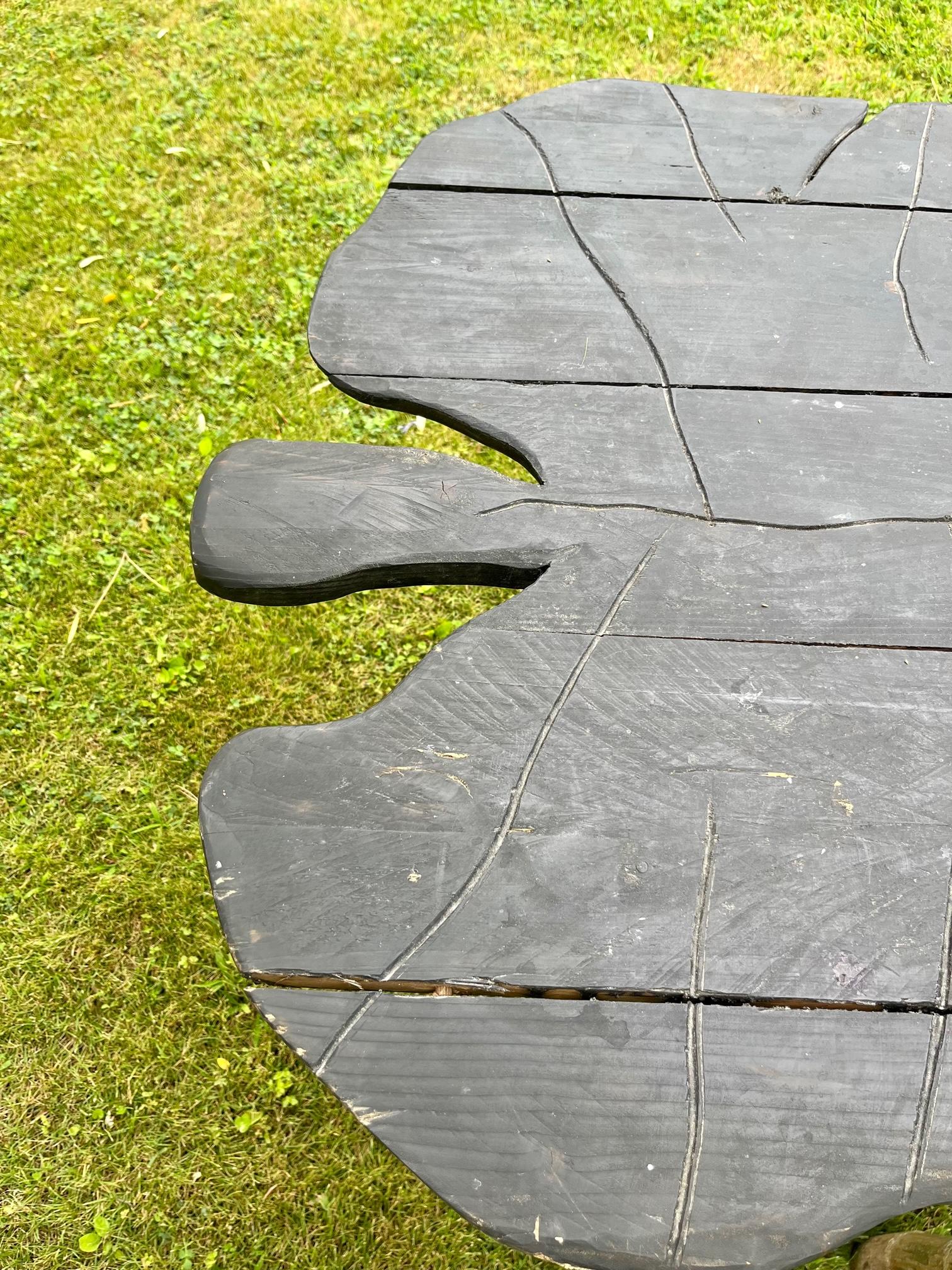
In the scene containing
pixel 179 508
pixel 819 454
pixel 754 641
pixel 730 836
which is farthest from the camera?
pixel 179 508

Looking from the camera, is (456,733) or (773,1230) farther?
(456,733)

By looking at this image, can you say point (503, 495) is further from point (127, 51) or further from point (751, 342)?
point (127, 51)

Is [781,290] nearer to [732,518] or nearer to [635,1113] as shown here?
[732,518]

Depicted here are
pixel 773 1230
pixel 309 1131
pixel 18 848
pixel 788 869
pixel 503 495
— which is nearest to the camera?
pixel 773 1230

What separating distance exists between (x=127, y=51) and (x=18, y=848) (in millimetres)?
3070

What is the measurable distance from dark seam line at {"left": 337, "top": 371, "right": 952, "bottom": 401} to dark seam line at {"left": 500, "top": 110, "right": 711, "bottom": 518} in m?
0.03

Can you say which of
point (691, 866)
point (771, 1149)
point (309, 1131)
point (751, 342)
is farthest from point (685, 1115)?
point (309, 1131)

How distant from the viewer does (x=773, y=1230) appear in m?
0.87

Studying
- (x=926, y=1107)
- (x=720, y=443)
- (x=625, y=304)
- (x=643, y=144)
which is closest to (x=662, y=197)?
(x=643, y=144)

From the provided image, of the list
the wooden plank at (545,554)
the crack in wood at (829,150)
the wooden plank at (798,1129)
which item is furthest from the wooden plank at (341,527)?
the crack in wood at (829,150)

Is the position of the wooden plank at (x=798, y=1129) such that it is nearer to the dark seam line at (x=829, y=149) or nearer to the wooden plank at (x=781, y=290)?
the wooden plank at (x=781, y=290)

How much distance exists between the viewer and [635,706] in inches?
42.6

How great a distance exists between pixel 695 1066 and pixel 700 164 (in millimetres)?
1320

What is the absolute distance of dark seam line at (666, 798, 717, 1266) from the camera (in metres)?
0.87
